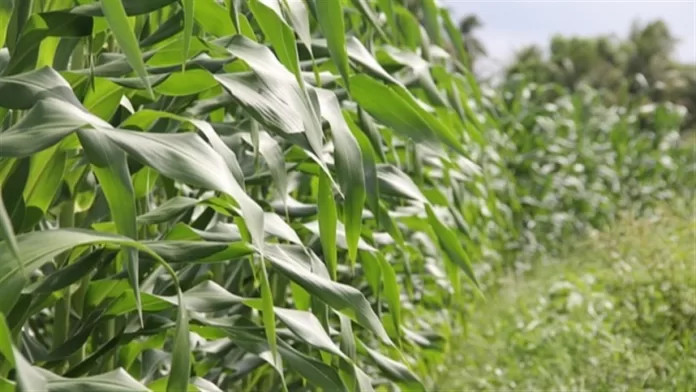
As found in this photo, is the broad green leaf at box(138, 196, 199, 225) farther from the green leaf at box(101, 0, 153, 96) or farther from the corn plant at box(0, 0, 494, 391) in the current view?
the green leaf at box(101, 0, 153, 96)

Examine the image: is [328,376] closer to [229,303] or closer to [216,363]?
[229,303]

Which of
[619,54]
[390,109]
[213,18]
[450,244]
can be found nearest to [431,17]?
[450,244]

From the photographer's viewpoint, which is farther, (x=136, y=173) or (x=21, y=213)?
(x=136, y=173)

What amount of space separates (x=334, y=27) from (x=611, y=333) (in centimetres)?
193

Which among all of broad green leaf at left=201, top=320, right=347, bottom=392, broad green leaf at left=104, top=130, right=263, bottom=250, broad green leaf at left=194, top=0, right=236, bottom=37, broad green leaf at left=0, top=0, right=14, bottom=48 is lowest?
broad green leaf at left=201, top=320, right=347, bottom=392

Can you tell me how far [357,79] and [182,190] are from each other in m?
0.48

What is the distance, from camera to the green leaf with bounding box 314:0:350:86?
0.84 m

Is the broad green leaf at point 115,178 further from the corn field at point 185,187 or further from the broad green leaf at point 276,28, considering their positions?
the broad green leaf at point 276,28

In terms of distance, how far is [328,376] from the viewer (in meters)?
0.96

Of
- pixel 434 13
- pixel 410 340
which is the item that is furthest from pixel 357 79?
pixel 410 340

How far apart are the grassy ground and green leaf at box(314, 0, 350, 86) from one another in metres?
1.54

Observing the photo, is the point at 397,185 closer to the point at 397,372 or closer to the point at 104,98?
the point at 397,372

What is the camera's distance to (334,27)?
0.84 metres

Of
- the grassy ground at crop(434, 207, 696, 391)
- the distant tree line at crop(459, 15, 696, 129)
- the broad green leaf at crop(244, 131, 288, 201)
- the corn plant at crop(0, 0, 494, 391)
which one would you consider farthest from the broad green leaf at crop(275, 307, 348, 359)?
the distant tree line at crop(459, 15, 696, 129)
